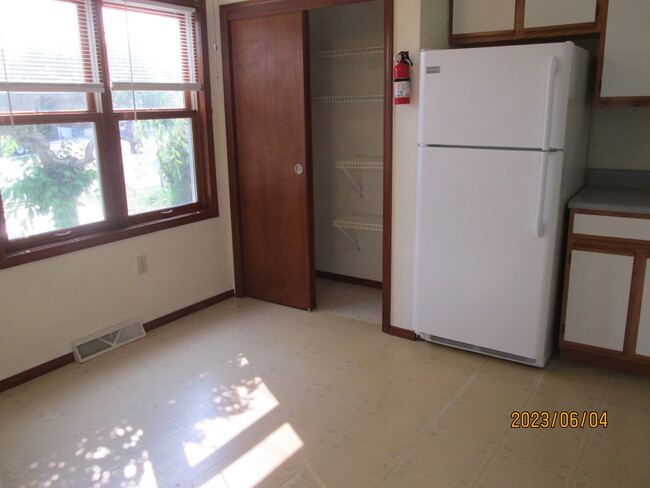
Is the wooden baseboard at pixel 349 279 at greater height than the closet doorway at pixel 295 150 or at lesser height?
lesser

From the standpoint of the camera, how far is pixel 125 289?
3469 millimetres

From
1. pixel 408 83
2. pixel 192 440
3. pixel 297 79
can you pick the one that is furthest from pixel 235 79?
pixel 192 440

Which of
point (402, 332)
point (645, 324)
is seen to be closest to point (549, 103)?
point (645, 324)

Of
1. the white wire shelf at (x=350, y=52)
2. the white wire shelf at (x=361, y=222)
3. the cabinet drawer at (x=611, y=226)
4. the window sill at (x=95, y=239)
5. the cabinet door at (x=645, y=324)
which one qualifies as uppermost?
the white wire shelf at (x=350, y=52)

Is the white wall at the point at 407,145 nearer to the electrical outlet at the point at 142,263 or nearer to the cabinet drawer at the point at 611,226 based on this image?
the cabinet drawer at the point at 611,226

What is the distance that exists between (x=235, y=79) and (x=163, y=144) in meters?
0.70

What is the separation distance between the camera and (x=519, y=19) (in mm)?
2967

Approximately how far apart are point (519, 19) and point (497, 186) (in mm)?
938

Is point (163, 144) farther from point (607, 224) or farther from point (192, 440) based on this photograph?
point (607, 224)

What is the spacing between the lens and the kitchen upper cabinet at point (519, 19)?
2.82 meters

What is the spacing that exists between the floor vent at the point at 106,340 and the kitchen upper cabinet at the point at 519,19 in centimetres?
264

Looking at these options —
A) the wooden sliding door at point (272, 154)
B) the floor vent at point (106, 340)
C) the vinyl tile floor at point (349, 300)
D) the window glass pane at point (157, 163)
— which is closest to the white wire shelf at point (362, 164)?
the wooden sliding door at point (272, 154)
